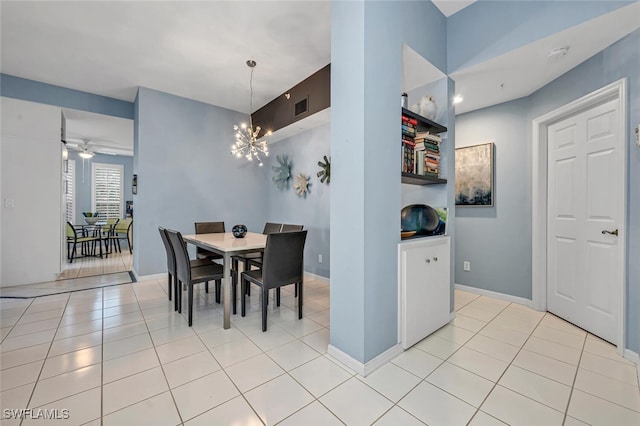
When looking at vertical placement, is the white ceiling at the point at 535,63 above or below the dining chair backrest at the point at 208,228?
above

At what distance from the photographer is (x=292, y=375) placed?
176 centimetres

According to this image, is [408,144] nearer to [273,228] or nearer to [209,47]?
[273,228]

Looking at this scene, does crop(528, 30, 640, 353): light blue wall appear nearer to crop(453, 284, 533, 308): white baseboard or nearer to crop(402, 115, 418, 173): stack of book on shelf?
crop(453, 284, 533, 308): white baseboard

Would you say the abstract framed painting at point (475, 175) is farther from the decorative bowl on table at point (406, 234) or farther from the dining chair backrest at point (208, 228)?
the dining chair backrest at point (208, 228)

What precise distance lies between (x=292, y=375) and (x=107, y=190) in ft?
28.6

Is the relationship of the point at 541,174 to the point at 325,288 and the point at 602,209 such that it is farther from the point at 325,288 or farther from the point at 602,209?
the point at 325,288

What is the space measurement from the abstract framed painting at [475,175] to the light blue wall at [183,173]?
3647 millimetres

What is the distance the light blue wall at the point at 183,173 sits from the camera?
4.04 m

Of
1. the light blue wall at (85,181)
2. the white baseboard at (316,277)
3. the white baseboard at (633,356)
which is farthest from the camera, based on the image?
the light blue wall at (85,181)

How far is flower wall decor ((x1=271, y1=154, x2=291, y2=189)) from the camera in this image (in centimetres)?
490

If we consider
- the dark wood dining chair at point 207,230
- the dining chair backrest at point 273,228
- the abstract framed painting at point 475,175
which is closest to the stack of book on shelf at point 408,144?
the abstract framed painting at point 475,175

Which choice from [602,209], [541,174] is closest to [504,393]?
[602,209]

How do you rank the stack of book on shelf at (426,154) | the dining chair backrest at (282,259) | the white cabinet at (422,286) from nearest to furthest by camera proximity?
the white cabinet at (422,286)
the stack of book on shelf at (426,154)
the dining chair backrest at (282,259)

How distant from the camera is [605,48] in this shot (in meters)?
2.13
